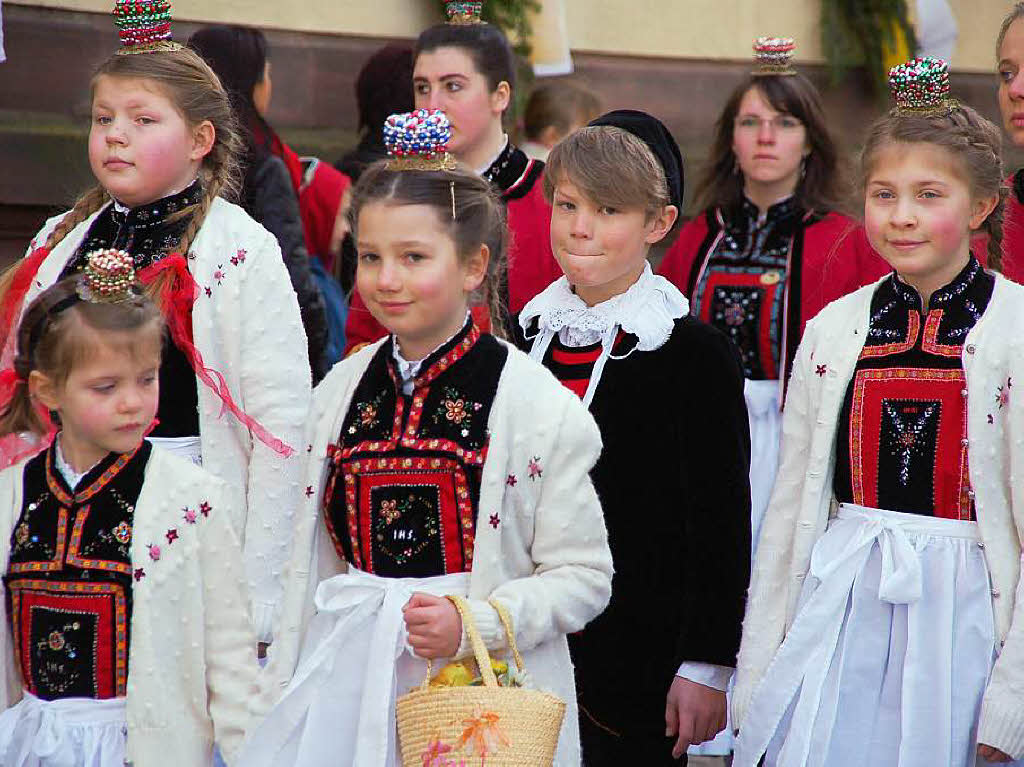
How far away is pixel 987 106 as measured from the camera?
997 centimetres

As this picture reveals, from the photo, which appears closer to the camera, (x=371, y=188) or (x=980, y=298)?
(x=371, y=188)

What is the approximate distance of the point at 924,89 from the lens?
13.1ft

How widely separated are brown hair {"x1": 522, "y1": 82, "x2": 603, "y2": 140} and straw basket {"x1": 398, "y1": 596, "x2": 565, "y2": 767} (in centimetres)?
443

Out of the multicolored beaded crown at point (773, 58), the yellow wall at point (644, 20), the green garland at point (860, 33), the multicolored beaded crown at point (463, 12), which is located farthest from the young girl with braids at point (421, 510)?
the green garland at point (860, 33)

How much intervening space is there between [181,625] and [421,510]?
56 cm

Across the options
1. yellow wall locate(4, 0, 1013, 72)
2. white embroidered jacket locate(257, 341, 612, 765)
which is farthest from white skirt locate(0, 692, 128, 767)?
yellow wall locate(4, 0, 1013, 72)

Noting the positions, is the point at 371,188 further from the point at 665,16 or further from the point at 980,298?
the point at 665,16

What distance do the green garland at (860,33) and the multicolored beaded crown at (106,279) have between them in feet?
20.8

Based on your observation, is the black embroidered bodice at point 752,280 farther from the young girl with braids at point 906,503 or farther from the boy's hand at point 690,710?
the boy's hand at point 690,710

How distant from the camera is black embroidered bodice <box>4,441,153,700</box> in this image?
3.40 meters

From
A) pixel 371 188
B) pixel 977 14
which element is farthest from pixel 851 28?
pixel 371 188

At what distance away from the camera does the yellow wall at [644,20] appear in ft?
23.0

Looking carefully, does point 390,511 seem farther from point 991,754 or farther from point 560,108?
point 560,108

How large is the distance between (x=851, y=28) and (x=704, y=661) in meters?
6.15
